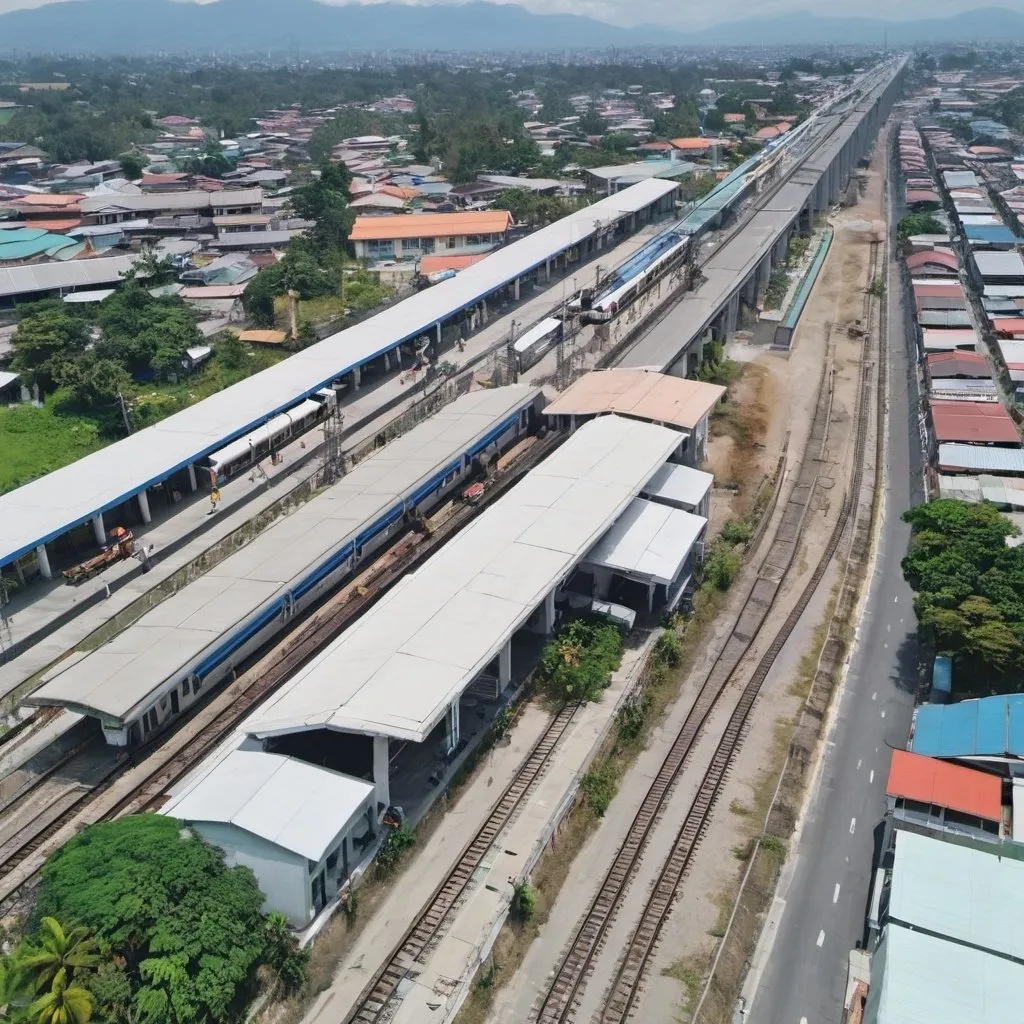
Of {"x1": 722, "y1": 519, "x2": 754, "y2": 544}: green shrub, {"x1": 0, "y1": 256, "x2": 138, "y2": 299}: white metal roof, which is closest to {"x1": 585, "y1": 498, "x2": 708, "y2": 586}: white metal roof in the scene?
{"x1": 722, "y1": 519, "x2": 754, "y2": 544}: green shrub

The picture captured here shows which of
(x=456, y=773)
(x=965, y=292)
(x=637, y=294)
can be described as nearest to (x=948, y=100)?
(x=965, y=292)

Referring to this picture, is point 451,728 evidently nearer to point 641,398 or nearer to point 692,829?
point 692,829

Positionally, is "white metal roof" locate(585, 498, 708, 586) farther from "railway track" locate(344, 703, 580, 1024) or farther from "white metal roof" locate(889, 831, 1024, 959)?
"white metal roof" locate(889, 831, 1024, 959)

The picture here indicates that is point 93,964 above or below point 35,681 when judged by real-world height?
above

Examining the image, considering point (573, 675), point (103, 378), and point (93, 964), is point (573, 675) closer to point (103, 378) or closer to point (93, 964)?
point (93, 964)

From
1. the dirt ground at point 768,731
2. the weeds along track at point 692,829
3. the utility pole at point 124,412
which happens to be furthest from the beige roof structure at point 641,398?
the utility pole at point 124,412
